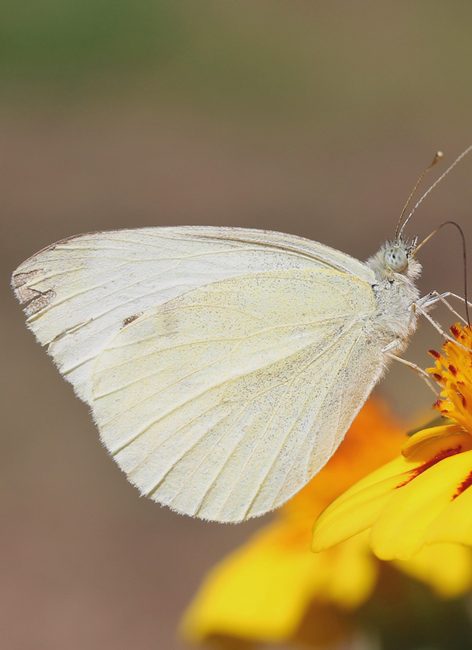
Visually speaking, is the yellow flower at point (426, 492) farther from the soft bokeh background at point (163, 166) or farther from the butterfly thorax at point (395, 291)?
the soft bokeh background at point (163, 166)

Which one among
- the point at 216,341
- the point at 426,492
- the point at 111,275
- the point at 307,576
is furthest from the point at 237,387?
the point at 426,492

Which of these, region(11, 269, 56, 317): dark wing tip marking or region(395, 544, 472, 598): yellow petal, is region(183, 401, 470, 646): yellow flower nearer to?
region(395, 544, 472, 598): yellow petal

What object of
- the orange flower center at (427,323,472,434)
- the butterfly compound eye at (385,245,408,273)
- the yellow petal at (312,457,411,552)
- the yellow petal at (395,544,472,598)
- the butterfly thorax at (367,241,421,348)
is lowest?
the yellow petal at (395,544,472,598)

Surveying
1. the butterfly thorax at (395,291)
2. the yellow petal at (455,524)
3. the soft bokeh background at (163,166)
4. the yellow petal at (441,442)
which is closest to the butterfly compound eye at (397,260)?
the butterfly thorax at (395,291)

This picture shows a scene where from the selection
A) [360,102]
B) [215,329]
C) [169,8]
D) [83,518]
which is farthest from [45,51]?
[215,329]

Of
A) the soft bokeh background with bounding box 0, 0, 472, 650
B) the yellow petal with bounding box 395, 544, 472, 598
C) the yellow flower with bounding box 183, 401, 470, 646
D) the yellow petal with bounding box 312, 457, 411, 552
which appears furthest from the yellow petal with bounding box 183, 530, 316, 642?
the soft bokeh background with bounding box 0, 0, 472, 650

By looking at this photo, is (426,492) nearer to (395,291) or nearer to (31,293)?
(395,291)

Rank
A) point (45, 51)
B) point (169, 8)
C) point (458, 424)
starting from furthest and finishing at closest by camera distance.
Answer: point (169, 8) → point (45, 51) → point (458, 424)

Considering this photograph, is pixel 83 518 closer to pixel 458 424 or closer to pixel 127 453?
pixel 127 453

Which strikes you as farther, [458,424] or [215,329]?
[215,329]
